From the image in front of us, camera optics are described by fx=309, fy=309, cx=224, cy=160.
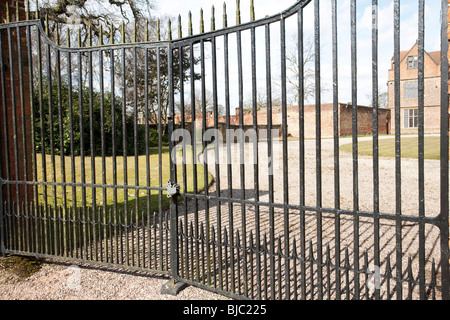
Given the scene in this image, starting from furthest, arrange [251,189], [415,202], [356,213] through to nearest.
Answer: [251,189], [415,202], [356,213]

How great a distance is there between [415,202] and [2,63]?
8.46m

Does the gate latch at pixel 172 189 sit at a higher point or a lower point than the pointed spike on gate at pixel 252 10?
lower

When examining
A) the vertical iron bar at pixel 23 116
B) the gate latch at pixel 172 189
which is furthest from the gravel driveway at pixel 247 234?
the vertical iron bar at pixel 23 116

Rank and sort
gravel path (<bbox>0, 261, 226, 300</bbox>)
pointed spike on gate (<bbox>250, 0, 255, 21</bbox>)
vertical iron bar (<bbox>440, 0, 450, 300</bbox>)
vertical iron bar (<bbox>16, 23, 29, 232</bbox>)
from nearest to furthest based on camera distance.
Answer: vertical iron bar (<bbox>440, 0, 450, 300</bbox>) < pointed spike on gate (<bbox>250, 0, 255, 21</bbox>) < gravel path (<bbox>0, 261, 226, 300</bbox>) < vertical iron bar (<bbox>16, 23, 29, 232</bbox>)

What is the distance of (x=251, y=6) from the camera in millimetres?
2795

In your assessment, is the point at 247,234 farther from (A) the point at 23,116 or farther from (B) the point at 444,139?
(A) the point at 23,116

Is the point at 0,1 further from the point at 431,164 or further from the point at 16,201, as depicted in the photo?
the point at 431,164

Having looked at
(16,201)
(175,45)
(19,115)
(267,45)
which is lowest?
(16,201)

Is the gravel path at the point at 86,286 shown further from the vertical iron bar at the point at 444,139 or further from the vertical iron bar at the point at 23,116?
the vertical iron bar at the point at 444,139

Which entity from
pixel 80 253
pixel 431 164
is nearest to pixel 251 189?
pixel 80 253

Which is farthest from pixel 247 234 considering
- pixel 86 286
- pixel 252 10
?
pixel 252 10

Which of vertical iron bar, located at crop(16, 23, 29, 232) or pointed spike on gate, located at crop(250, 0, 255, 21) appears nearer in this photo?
pointed spike on gate, located at crop(250, 0, 255, 21)

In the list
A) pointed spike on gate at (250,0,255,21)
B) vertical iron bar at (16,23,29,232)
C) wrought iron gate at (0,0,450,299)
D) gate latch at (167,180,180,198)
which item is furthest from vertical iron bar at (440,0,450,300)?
vertical iron bar at (16,23,29,232)

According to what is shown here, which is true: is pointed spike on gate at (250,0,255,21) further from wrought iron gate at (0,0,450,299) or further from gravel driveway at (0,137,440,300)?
gravel driveway at (0,137,440,300)
